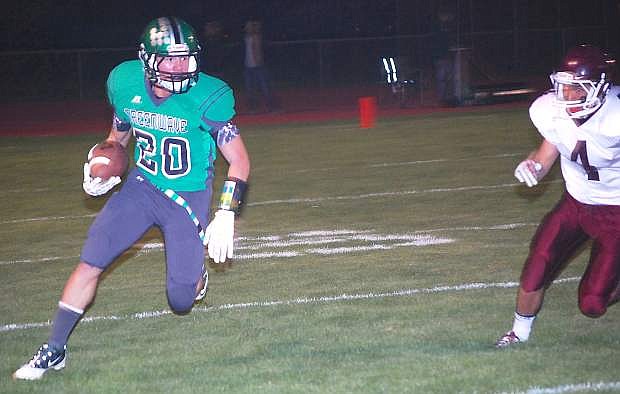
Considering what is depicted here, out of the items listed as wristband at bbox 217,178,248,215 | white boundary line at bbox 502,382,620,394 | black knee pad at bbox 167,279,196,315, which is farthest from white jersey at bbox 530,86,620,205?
black knee pad at bbox 167,279,196,315

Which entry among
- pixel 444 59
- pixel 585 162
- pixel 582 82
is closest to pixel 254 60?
pixel 444 59

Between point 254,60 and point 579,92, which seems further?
point 254,60

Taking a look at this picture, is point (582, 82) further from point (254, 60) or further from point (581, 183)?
point (254, 60)

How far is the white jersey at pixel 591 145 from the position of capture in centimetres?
522

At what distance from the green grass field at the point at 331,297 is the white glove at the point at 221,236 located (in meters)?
0.52

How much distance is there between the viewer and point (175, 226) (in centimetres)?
523

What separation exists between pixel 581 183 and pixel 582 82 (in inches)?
20.6

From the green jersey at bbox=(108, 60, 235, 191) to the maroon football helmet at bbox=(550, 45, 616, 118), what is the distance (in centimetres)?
158

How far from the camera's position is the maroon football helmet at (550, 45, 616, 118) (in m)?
5.09

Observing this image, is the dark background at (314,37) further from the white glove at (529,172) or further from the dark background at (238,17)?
the white glove at (529,172)

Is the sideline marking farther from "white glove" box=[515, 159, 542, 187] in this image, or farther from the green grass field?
"white glove" box=[515, 159, 542, 187]

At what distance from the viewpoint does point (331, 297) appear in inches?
252

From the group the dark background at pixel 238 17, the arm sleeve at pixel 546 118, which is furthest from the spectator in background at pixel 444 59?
the arm sleeve at pixel 546 118

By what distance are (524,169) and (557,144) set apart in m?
0.23
